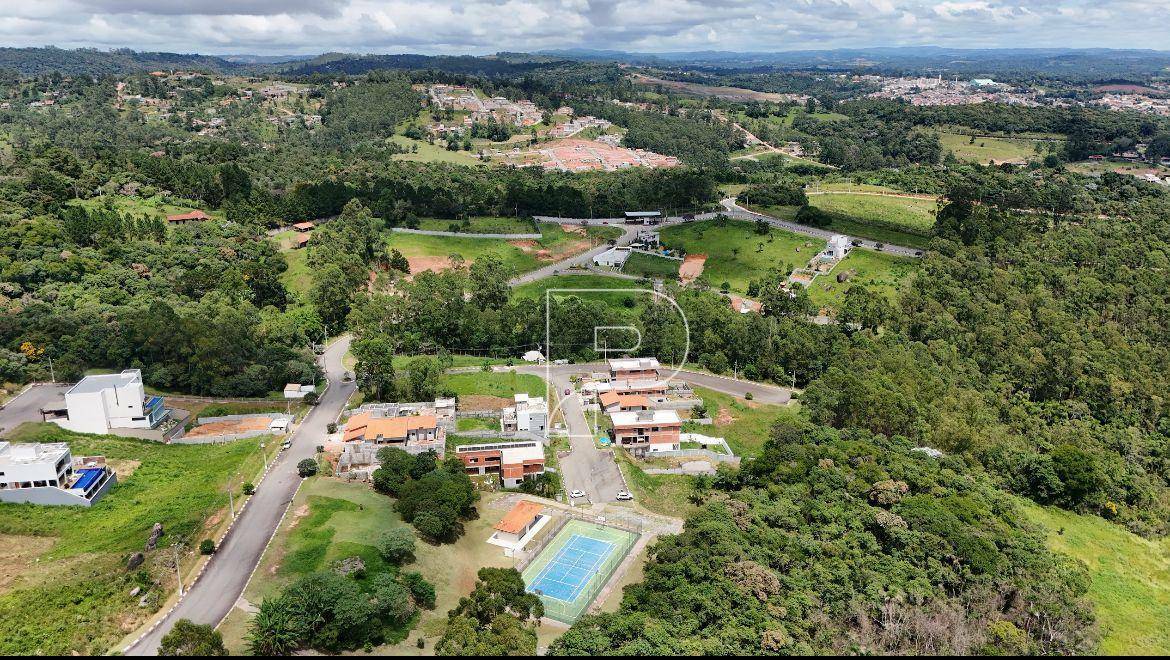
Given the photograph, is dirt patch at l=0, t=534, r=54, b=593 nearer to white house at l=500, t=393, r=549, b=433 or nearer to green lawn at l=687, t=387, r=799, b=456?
white house at l=500, t=393, r=549, b=433

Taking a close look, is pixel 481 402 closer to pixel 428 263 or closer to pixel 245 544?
pixel 245 544

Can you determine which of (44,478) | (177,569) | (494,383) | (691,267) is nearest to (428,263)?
(691,267)

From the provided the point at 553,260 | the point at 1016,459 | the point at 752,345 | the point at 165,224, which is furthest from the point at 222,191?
the point at 1016,459

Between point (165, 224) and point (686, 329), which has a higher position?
point (165, 224)

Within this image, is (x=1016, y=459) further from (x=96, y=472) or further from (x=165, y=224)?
(x=165, y=224)

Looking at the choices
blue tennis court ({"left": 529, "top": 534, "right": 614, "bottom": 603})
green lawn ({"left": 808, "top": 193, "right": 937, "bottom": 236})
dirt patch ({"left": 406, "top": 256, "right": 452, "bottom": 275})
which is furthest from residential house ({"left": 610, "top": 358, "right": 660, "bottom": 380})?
green lawn ({"left": 808, "top": 193, "right": 937, "bottom": 236})

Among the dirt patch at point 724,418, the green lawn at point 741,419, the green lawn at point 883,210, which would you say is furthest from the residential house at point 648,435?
the green lawn at point 883,210
